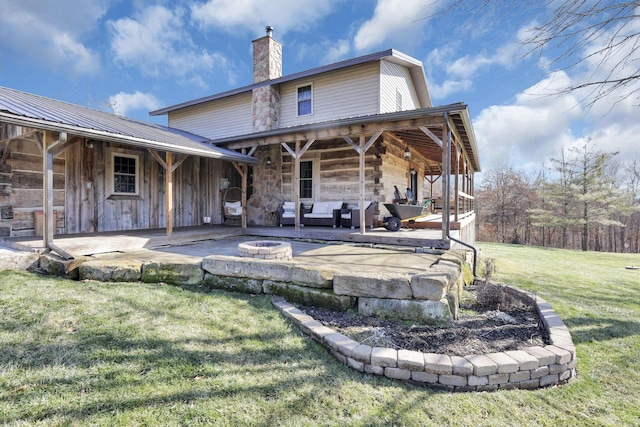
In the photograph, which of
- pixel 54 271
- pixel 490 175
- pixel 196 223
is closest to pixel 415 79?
pixel 196 223

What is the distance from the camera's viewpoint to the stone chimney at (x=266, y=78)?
11547mm

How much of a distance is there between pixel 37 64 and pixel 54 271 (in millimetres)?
42162

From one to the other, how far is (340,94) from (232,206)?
5335 mm

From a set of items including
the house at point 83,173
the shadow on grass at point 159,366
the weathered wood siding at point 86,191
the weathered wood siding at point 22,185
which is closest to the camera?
the shadow on grass at point 159,366

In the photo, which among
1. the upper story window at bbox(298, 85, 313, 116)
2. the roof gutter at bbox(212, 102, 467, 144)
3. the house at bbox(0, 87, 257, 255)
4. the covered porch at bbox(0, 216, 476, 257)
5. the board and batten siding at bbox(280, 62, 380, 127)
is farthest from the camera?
the upper story window at bbox(298, 85, 313, 116)

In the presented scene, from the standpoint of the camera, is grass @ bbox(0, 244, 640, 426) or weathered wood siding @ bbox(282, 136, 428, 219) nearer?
grass @ bbox(0, 244, 640, 426)

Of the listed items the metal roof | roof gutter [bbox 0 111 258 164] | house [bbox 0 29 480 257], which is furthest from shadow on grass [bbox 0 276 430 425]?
the metal roof

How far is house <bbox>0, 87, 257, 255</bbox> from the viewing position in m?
5.36

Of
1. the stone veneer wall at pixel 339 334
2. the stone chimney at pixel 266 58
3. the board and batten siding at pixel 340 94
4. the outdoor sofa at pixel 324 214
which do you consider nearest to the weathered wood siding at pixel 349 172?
the outdoor sofa at pixel 324 214

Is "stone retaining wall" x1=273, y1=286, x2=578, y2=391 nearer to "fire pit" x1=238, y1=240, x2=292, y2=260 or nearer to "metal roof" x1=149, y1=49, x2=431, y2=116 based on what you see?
"fire pit" x1=238, y1=240, x2=292, y2=260

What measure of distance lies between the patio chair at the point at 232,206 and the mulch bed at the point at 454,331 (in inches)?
242

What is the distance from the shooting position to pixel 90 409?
1975mm

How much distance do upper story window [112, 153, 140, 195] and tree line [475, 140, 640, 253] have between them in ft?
74.3

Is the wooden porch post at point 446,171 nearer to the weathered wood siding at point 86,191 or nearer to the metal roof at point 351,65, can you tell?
the metal roof at point 351,65
